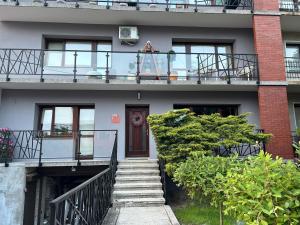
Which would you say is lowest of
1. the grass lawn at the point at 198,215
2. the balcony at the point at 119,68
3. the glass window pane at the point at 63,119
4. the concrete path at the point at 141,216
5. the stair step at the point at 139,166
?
the grass lawn at the point at 198,215

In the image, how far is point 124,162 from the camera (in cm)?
962

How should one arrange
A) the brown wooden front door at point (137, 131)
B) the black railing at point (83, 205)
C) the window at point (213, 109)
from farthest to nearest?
the window at point (213, 109)
the brown wooden front door at point (137, 131)
the black railing at point (83, 205)

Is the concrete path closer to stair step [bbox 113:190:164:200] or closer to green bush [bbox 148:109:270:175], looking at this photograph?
stair step [bbox 113:190:164:200]

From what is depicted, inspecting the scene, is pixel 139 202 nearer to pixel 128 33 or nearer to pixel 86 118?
pixel 86 118

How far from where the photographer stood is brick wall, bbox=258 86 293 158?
10.5 metres

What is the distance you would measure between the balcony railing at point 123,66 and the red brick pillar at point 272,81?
1.68 ft

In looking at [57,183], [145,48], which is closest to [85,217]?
[57,183]

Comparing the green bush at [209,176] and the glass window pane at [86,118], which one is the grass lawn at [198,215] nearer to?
the green bush at [209,176]

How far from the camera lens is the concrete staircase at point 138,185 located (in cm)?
749

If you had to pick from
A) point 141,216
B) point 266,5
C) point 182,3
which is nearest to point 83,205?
point 141,216

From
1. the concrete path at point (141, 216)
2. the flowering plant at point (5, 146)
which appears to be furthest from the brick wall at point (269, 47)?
the flowering plant at point (5, 146)

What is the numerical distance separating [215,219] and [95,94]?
23.3 ft

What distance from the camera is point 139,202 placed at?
744 centimetres

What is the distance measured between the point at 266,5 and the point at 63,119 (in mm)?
9664
